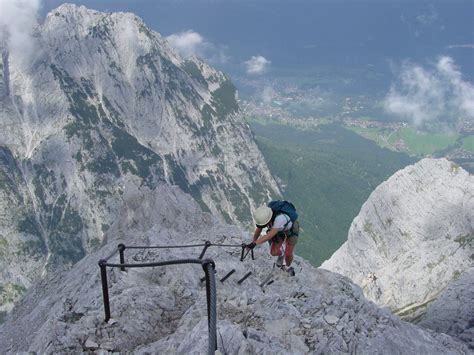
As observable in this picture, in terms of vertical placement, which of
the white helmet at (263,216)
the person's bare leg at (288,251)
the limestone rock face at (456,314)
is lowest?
the limestone rock face at (456,314)

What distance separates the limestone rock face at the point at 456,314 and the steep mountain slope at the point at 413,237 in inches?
2072

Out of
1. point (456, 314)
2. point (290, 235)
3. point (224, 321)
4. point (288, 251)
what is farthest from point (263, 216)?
point (456, 314)

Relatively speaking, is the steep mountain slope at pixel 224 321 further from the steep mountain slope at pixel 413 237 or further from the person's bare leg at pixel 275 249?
the steep mountain slope at pixel 413 237

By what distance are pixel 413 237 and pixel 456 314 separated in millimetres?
96962

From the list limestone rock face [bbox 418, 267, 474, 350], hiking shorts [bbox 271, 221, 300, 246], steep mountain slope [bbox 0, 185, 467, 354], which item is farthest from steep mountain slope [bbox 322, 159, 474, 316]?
hiking shorts [bbox 271, 221, 300, 246]

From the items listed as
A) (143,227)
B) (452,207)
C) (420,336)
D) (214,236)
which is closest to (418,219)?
(452,207)

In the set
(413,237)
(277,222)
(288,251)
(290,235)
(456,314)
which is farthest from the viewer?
(413,237)

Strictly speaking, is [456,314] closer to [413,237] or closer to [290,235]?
[290,235]

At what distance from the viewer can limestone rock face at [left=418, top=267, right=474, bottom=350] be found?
37156 mm

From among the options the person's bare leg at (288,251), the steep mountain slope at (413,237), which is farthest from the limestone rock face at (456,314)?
the steep mountain slope at (413,237)

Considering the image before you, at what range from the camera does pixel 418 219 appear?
132 m

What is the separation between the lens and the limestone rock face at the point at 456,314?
3716 centimetres

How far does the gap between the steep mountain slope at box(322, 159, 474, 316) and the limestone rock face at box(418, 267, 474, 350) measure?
173 feet

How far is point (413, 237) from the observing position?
13225 centimetres
